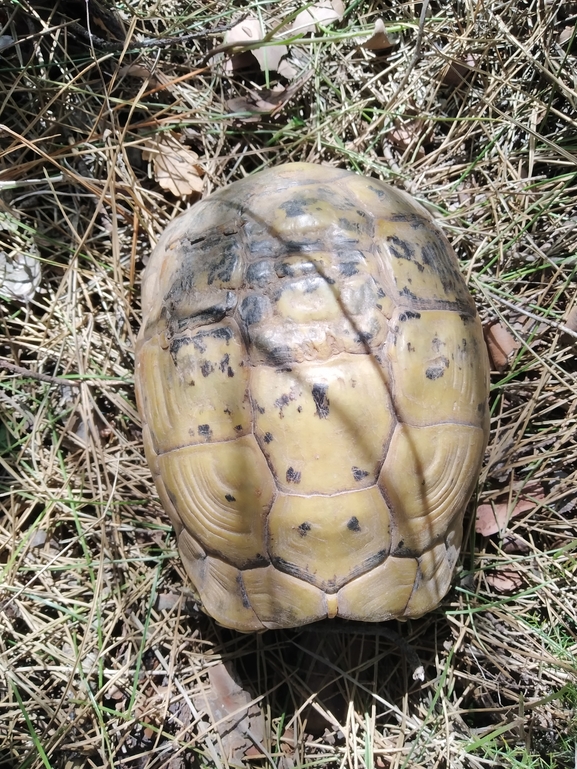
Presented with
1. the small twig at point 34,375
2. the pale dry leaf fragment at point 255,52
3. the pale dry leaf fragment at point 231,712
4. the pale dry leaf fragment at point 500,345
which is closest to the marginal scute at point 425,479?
the pale dry leaf fragment at point 500,345

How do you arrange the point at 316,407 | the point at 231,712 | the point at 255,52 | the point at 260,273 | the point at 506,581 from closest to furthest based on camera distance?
the point at 316,407 → the point at 260,273 → the point at 231,712 → the point at 506,581 → the point at 255,52

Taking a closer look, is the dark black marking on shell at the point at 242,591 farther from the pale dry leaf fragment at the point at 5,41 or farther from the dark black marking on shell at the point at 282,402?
the pale dry leaf fragment at the point at 5,41

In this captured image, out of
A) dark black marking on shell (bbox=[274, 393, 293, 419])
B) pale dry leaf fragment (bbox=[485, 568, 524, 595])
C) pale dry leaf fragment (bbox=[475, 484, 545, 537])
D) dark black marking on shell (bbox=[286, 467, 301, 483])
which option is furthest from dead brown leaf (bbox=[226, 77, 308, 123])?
pale dry leaf fragment (bbox=[485, 568, 524, 595])

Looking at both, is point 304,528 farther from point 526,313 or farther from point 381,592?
point 526,313

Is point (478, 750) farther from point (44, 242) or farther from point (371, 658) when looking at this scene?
point (44, 242)

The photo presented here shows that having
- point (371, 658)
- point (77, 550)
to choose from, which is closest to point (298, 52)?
point (77, 550)

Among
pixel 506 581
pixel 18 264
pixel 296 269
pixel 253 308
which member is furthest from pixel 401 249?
pixel 18 264
